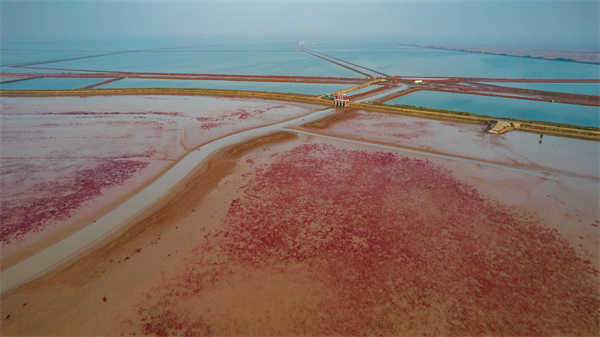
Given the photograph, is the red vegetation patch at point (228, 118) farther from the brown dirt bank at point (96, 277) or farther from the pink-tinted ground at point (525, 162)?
the brown dirt bank at point (96, 277)

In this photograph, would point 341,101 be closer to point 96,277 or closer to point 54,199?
point 54,199

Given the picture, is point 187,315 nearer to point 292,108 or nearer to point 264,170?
point 264,170

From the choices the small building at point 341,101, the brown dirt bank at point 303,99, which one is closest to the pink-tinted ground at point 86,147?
the brown dirt bank at point 303,99

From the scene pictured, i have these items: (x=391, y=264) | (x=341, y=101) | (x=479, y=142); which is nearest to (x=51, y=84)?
(x=341, y=101)

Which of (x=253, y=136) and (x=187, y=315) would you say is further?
(x=253, y=136)

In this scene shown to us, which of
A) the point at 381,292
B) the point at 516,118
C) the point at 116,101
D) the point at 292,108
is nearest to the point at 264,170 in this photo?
the point at 381,292
